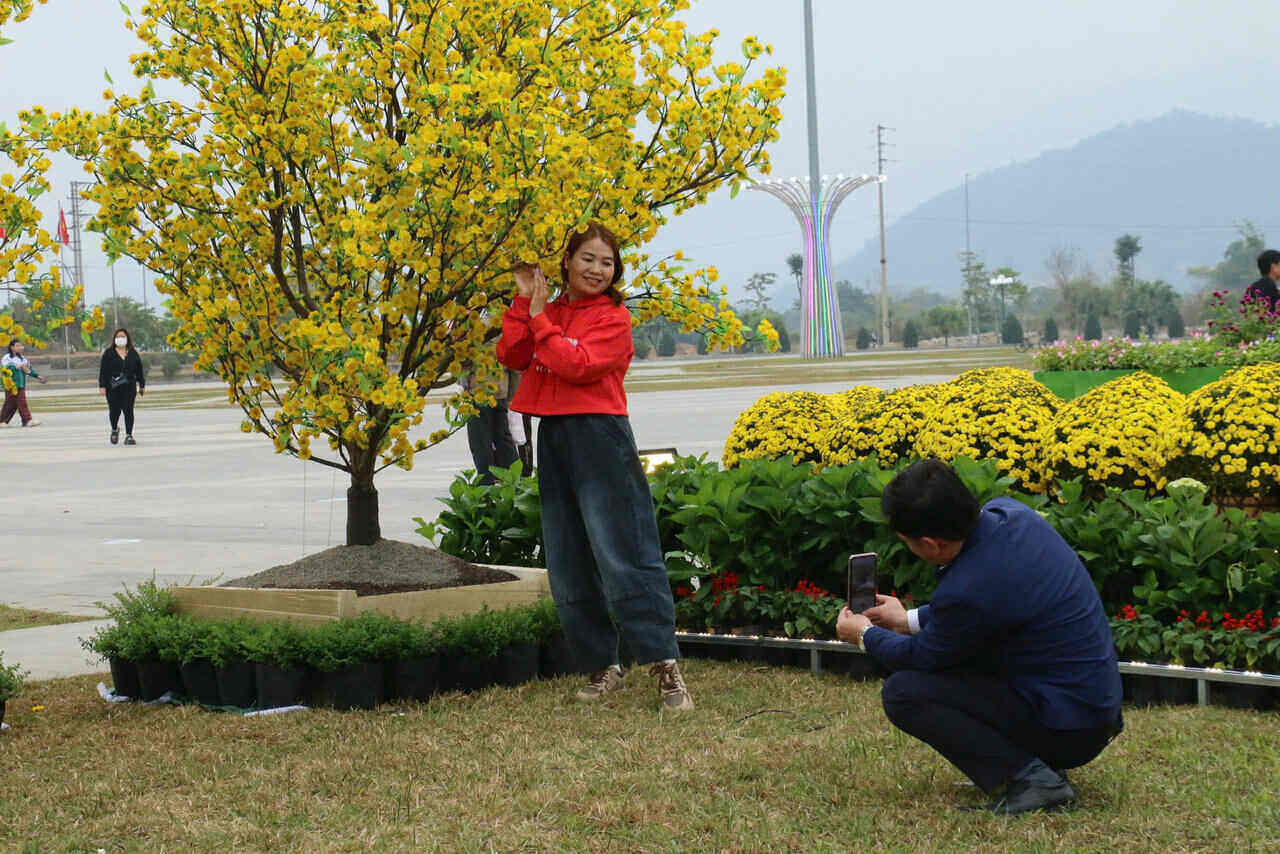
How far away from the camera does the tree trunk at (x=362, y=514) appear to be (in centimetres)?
631

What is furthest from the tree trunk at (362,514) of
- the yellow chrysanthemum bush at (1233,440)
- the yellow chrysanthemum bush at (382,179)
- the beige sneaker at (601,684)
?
the yellow chrysanthemum bush at (1233,440)

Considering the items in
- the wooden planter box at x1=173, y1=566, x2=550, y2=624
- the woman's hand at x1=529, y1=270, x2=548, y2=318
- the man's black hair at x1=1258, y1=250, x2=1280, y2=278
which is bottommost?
the wooden planter box at x1=173, y1=566, x2=550, y2=624

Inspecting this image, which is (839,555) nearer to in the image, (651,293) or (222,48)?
(651,293)

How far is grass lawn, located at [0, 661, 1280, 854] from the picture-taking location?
380 centimetres

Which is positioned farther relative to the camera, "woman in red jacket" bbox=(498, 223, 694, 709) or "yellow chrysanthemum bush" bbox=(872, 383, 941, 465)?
"yellow chrysanthemum bush" bbox=(872, 383, 941, 465)

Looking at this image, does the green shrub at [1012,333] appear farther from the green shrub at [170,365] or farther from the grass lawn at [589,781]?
the grass lawn at [589,781]

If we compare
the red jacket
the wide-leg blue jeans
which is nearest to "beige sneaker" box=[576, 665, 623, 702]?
the wide-leg blue jeans

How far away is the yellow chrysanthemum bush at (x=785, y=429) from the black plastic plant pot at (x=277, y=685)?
9.98 feet

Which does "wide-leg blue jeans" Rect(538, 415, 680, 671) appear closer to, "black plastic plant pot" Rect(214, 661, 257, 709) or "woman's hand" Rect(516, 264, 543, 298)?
"woman's hand" Rect(516, 264, 543, 298)

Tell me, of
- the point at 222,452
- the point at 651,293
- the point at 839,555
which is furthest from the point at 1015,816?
the point at 222,452

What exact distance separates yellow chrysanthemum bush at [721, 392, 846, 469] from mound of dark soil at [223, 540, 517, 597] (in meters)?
2.08

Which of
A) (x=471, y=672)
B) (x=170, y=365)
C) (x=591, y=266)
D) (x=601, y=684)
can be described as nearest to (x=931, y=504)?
(x=591, y=266)

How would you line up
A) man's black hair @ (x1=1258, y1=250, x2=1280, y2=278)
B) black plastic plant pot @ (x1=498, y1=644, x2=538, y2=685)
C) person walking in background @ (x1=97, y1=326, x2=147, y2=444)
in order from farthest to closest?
person walking in background @ (x1=97, y1=326, x2=147, y2=444) → man's black hair @ (x1=1258, y1=250, x2=1280, y2=278) → black plastic plant pot @ (x1=498, y1=644, x2=538, y2=685)

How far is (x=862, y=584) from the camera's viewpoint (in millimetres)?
4035
